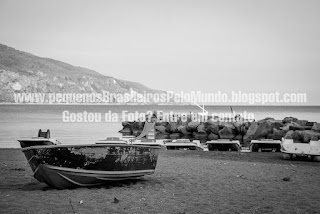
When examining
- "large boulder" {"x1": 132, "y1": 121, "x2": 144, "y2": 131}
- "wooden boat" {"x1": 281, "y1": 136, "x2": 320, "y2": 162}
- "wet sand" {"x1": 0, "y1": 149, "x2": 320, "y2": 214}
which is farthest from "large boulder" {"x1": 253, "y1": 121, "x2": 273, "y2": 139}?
"wet sand" {"x1": 0, "y1": 149, "x2": 320, "y2": 214}

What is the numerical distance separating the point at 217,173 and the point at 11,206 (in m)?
7.43

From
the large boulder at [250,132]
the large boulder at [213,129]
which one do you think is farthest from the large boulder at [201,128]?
the large boulder at [250,132]

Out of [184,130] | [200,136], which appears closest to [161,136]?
[184,130]

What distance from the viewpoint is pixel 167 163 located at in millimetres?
17844

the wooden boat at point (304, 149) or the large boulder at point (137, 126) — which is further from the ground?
the large boulder at point (137, 126)

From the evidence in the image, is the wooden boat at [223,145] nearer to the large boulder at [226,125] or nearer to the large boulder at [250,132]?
the large boulder at [250,132]

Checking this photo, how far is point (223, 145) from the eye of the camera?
26250 millimetres

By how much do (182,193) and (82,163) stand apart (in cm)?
267

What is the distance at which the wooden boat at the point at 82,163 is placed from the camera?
438 inches

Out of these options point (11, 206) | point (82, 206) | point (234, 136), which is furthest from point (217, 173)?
point (234, 136)

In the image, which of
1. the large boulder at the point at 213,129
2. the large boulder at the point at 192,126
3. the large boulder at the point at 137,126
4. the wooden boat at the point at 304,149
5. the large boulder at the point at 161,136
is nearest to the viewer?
the wooden boat at the point at 304,149

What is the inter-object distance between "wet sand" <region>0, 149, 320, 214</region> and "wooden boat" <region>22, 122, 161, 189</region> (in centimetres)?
33

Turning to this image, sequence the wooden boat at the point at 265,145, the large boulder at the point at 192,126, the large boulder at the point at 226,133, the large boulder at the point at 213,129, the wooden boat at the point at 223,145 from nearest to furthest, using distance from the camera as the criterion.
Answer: the wooden boat at the point at 265,145, the wooden boat at the point at 223,145, the large boulder at the point at 226,133, the large boulder at the point at 213,129, the large boulder at the point at 192,126

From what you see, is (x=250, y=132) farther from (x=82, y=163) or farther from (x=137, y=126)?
(x=82, y=163)
